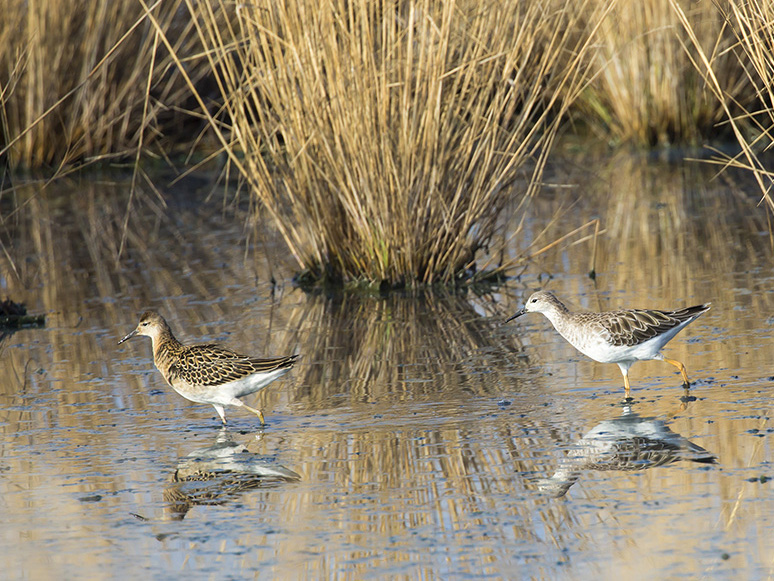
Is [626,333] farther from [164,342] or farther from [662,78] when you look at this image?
[662,78]

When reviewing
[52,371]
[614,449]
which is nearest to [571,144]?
[52,371]

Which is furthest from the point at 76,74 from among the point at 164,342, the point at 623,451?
the point at 623,451

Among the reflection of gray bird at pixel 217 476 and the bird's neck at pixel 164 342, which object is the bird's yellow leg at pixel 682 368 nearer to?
the reflection of gray bird at pixel 217 476

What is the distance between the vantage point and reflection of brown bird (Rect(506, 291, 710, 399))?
24.7ft

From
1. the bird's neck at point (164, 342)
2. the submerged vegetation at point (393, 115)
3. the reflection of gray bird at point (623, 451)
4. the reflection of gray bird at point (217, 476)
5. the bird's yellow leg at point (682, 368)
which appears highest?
the submerged vegetation at point (393, 115)

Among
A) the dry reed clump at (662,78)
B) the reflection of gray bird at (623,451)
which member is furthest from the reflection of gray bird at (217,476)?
the dry reed clump at (662,78)

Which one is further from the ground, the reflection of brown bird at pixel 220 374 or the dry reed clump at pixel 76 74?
the dry reed clump at pixel 76 74

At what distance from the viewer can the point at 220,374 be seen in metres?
7.37

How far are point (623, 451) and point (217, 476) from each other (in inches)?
88.5

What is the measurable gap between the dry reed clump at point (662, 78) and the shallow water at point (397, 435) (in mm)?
5856

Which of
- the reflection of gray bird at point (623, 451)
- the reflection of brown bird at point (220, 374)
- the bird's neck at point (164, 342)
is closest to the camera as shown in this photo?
the reflection of gray bird at point (623, 451)

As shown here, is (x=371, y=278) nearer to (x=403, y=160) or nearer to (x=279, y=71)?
(x=403, y=160)

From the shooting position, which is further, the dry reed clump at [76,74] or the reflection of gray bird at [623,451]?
the dry reed clump at [76,74]

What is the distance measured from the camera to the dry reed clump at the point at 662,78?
17719 mm
